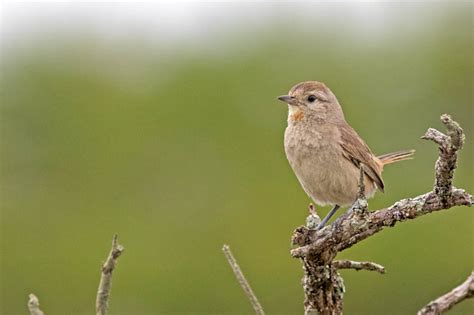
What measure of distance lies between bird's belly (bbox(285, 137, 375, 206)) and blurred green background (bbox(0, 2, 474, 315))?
8.20m

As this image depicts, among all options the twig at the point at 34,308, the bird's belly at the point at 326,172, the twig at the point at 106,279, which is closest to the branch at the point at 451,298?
the twig at the point at 106,279

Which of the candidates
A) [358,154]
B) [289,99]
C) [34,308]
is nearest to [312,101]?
[289,99]

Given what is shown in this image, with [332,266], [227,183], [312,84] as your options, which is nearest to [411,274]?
[227,183]

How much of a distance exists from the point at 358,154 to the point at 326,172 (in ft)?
1.07

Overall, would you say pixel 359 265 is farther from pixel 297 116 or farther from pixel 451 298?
pixel 297 116

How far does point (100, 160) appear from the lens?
1881cm

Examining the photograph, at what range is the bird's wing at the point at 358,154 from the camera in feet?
22.2

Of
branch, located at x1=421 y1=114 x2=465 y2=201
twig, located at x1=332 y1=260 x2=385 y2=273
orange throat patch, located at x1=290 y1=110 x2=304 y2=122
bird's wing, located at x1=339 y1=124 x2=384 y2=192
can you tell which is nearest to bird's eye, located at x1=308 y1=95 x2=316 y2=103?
orange throat patch, located at x1=290 y1=110 x2=304 y2=122

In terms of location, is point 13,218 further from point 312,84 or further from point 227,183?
point 312,84

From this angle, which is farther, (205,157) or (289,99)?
(205,157)

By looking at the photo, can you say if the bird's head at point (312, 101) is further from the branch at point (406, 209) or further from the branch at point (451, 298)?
the branch at point (451, 298)

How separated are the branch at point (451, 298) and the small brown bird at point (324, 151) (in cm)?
277

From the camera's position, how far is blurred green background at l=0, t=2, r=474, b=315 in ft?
51.8

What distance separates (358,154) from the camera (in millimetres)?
6812
